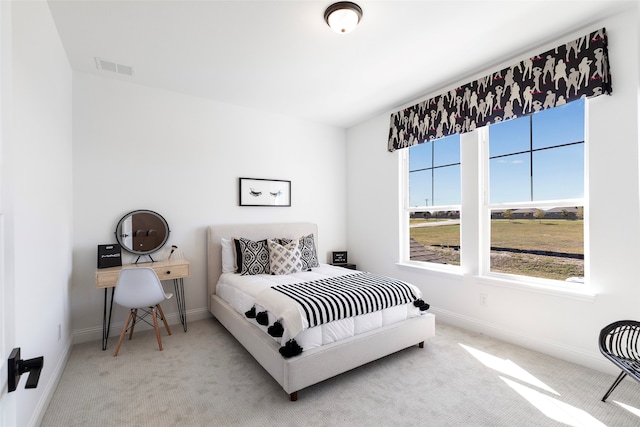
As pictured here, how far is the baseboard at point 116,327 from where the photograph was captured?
2.97 metres

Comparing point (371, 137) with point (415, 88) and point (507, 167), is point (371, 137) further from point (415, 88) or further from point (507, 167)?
point (507, 167)

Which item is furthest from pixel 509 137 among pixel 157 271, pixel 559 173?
pixel 157 271

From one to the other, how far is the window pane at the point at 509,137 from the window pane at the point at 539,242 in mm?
634

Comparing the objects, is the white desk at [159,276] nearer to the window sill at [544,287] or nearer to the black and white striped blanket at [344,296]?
the black and white striped blanket at [344,296]

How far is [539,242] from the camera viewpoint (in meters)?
2.83

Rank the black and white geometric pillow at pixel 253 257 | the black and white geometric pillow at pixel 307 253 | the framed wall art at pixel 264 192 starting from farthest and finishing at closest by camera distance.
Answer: the framed wall art at pixel 264 192
the black and white geometric pillow at pixel 307 253
the black and white geometric pillow at pixel 253 257

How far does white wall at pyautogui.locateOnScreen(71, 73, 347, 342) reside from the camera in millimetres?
3041

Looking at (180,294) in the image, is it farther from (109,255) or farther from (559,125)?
(559,125)

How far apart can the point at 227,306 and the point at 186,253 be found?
933mm

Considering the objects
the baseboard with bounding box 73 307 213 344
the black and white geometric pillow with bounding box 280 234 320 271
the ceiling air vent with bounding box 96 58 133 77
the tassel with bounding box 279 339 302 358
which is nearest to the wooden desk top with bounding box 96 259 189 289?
the baseboard with bounding box 73 307 213 344

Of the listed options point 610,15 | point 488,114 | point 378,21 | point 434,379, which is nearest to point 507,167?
point 488,114

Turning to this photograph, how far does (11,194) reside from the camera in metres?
0.81

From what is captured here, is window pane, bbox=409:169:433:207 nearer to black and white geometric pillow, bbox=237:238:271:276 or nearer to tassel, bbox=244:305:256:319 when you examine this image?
black and white geometric pillow, bbox=237:238:271:276

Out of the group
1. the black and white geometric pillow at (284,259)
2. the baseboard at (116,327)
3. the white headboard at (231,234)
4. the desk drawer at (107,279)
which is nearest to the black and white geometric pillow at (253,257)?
the black and white geometric pillow at (284,259)
